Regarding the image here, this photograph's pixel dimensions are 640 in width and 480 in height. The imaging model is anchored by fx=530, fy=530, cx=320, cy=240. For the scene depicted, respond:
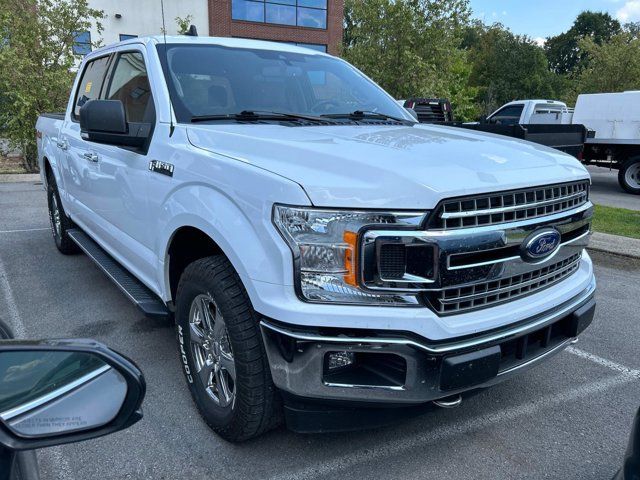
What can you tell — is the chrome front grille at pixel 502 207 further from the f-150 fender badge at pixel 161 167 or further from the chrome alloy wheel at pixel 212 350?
the f-150 fender badge at pixel 161 167

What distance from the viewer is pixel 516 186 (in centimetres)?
224

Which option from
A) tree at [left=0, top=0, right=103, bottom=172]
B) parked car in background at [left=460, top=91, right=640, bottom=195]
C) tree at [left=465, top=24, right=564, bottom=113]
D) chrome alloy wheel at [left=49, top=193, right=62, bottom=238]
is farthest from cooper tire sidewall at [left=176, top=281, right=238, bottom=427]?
tree at [left=465, top=24, right=564, bottom=113]

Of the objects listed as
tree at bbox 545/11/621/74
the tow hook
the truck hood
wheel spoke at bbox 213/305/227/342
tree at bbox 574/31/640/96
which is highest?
tree at bbox 545/11/621/74

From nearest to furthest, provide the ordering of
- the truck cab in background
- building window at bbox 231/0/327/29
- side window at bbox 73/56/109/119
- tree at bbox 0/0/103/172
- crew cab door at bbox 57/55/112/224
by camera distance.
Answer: crew cab door at bbox 57/55/112/224
side window at bbox 73/56/109/119
tree at bbox 0/0/103/172
the truck cab in background
building window at bbox 231/0/327/29

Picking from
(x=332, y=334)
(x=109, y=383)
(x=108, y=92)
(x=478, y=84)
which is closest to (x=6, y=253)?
(x=108, y=92)

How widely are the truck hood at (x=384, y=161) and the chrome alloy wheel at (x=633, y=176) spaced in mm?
11128

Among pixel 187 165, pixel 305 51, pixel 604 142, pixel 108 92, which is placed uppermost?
pixel 305 51

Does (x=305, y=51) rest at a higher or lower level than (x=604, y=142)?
higher

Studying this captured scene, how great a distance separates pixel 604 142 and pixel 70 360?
539 inches

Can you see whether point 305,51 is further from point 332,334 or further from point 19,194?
point 19,194

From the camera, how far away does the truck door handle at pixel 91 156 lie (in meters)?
4.00

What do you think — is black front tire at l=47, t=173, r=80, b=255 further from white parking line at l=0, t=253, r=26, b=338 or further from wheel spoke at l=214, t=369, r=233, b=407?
wheel spoke at l=214, t=369, r=233, b=407

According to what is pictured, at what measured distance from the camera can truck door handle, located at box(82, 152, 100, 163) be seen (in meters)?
4.00

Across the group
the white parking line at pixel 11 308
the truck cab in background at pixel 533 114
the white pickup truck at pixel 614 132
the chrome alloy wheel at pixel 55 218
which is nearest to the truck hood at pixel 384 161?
the white parking line at pixel 11 308
